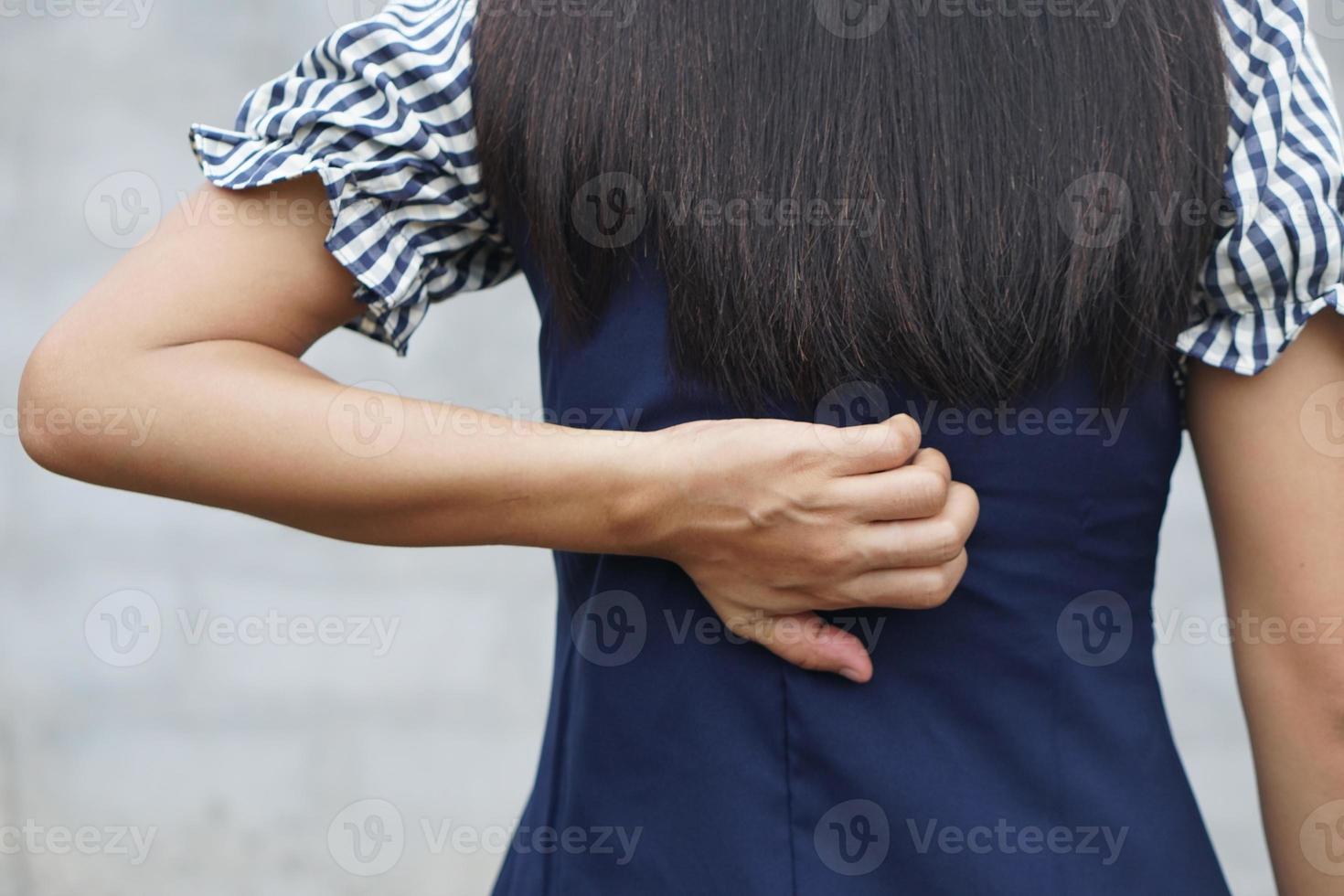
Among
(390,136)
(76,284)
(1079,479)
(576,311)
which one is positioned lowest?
(76,284)

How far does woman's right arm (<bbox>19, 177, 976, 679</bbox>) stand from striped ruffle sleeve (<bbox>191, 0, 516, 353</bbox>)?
28mm

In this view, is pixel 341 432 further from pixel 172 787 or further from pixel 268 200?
pixel 172 787

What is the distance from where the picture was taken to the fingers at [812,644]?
0.70m

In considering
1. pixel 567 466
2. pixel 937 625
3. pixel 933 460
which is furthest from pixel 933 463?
pixel 567 466

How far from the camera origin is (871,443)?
676mm

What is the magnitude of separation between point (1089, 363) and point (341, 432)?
46 cm

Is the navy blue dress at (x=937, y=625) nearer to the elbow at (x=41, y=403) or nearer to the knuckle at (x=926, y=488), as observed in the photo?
the knuckle at (x=926, y=488)

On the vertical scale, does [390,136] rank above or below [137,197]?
above

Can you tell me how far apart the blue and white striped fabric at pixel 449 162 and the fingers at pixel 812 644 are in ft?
0.92

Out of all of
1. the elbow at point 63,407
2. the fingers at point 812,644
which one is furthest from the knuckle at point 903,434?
the elbow at point 63,407

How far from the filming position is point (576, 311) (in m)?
0.74

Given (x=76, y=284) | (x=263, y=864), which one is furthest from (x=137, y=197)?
(x=263, y=864)

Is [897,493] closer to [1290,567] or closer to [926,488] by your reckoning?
[926,488]

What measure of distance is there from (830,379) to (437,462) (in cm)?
24
